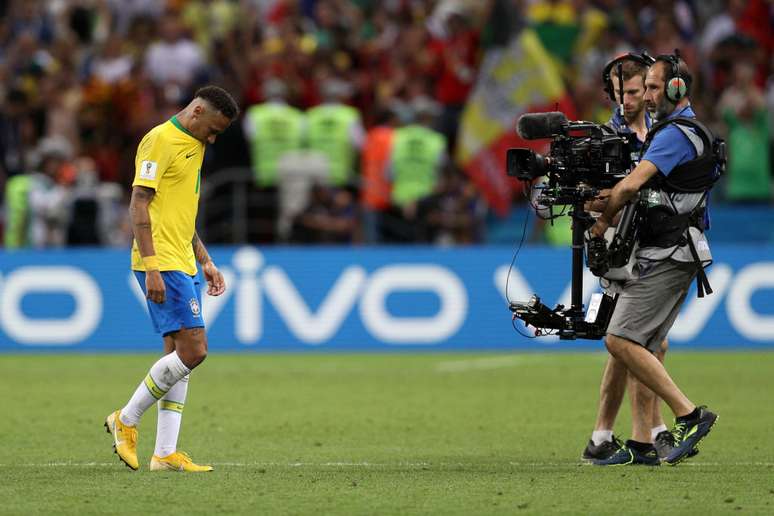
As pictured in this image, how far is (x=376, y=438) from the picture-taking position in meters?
12.3

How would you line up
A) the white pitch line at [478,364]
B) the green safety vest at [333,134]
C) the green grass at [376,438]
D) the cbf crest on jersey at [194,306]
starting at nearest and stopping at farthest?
1. the green grass at [376,438]
2. the cbf crest on jersey at [194,306]
3. the white pitch line at [478,364]
4. the green safety vest at [333,134]

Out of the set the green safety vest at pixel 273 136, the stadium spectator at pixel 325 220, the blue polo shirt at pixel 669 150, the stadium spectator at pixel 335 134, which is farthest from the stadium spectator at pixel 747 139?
the blue polo shirt at pixel 669 150

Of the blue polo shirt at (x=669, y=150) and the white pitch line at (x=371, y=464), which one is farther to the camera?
the white pitch line at (x=371, y=464)

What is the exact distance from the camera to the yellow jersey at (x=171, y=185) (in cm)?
1003

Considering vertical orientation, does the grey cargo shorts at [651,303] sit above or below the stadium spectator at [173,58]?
below

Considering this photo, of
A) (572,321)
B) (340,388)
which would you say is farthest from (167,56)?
(572,321)

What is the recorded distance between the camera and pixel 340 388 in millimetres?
16406

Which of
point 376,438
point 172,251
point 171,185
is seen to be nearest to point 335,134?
point 376,438

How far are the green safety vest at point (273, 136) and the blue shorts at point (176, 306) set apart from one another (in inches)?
447

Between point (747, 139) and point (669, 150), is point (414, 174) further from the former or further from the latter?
point (669, 150)

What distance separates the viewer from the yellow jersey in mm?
10031

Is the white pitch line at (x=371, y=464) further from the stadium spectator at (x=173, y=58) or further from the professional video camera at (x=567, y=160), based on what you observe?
the stadium spectator at (x=173, y=58)

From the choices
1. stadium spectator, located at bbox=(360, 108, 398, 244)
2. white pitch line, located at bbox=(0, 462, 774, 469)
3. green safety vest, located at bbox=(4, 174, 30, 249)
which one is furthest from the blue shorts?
green safety vest, located at bbox=(4, 174, 30, 249)

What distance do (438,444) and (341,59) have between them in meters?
12.4
